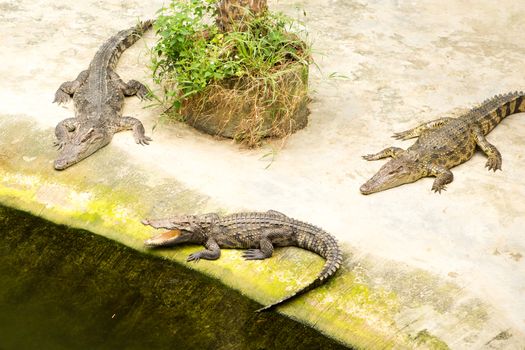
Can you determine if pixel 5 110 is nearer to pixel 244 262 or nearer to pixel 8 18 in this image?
pixel 8 18

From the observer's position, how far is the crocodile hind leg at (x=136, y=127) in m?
8.38

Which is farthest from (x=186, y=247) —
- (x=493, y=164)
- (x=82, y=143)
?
(x=493, y=164)

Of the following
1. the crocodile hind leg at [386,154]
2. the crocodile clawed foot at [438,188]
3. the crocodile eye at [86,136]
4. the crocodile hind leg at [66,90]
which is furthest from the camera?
the crocodile hind leg at [66,90]

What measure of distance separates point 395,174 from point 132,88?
140 inches

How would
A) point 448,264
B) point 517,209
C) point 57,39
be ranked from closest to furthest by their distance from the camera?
1. point 448,264
2. point 517,209
3. point 57,39

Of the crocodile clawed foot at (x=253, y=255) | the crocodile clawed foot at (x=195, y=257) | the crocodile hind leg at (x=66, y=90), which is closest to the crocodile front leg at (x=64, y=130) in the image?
the crocodile hind leg at (x=66, y=90)

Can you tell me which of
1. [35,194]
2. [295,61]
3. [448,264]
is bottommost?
[35,194]

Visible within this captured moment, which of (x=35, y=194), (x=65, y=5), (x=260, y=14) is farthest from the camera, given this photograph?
(x=65, y=5)

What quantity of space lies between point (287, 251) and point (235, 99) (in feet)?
6.30

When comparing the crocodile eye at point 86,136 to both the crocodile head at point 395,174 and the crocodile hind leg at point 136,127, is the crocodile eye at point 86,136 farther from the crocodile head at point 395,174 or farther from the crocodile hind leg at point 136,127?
the crocodile head at point 395,174

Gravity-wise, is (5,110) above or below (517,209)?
below

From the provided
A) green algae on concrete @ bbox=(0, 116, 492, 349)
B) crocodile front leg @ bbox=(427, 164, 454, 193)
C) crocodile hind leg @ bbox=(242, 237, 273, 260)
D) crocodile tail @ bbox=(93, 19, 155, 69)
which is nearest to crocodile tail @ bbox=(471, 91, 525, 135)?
crocodile front leg @ bbox=(427, 164, 454, 193)

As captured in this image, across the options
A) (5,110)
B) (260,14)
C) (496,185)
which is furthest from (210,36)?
(496,185)

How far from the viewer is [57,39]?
33.6ft
